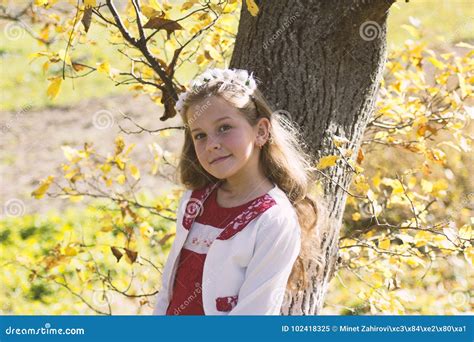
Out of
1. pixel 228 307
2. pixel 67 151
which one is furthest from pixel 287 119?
pixel 67 151

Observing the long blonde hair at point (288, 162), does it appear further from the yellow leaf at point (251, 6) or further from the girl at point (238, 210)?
the yellow leaf at point (251, 6)

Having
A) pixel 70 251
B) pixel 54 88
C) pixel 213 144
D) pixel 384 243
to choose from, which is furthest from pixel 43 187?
pixel 384 243

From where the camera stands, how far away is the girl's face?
1.93 metres

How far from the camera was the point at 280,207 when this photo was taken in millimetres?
1893

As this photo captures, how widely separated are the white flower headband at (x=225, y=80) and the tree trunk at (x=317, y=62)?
0.36 ft

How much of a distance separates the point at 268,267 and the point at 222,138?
15.2 inches

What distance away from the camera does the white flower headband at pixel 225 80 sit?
79.0 inches

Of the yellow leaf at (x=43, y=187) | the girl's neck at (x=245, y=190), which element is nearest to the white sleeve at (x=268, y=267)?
the girl's neck at (x=245, y=190)

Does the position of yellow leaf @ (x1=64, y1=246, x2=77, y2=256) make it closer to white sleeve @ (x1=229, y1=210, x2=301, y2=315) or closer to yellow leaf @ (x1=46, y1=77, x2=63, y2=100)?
yellow leaf @ (x1=46, y1=77, x2=63, y2=100)

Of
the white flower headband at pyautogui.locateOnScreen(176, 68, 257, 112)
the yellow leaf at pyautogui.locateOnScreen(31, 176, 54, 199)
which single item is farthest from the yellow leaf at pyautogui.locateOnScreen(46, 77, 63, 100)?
the yellow leaf at pyautogui.locateOnScreen(31, 176, 54, 199)

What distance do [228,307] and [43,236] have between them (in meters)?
3.67

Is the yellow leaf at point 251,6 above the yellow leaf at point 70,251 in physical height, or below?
above

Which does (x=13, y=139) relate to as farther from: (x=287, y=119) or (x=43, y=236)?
(x=287, y=119)

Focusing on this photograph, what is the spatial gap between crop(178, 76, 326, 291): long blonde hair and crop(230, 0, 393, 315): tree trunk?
0.21 ft
